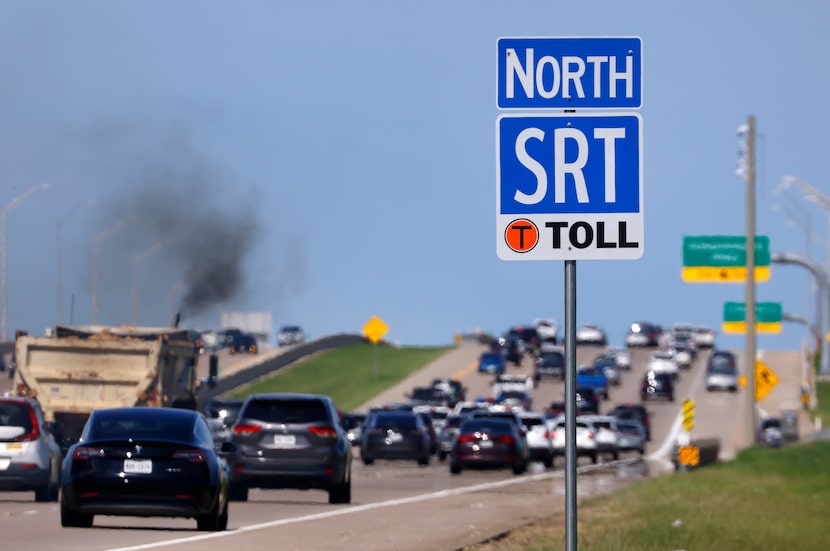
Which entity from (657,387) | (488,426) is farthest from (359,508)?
(657,387)

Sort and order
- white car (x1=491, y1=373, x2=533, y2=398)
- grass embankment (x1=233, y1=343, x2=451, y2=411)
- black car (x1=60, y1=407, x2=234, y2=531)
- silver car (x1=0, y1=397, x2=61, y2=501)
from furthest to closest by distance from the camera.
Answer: grass embankment (x1=233, y1=343, x2=451, y2=411) → white car (x1=491, y1=373, x2=533, y2=398) → silver car (x1=0, y1=397, x2=61, y2=501) → black car (x1=60, y1=407, x2=234, y2=531)

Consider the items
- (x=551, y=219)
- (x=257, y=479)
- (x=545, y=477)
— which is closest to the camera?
(x=551, y=219)

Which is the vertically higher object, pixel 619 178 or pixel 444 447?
pixel 619 178

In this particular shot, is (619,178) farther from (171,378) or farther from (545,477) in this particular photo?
(545,477)

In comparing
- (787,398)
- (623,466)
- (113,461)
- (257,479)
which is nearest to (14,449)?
(257,479)

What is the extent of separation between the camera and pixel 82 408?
36.5m

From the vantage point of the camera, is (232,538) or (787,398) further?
(787,398)

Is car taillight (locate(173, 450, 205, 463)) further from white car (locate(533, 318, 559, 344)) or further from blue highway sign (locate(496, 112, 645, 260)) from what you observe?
white car (locate(533, 318, 559, 344))

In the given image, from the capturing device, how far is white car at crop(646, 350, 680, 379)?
93.2m

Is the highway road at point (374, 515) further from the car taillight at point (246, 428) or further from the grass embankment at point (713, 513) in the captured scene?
the car taillight at point (246, 428)

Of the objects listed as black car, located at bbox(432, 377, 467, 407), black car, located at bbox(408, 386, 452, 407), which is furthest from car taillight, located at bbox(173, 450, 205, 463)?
black car, located at bbox(432, 377, 467, 407)

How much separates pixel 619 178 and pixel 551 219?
1.38ft

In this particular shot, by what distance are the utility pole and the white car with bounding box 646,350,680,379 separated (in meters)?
40.1

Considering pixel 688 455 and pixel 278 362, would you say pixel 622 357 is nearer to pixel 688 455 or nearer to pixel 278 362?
pixel 278 362
